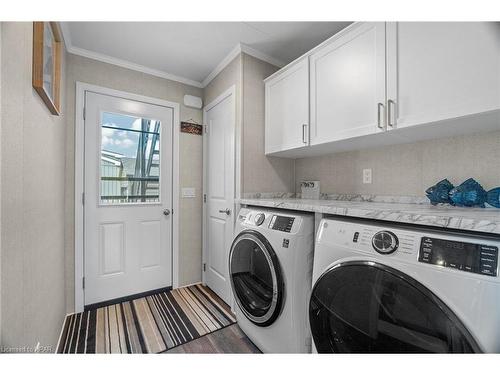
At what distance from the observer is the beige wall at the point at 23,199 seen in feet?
2.23

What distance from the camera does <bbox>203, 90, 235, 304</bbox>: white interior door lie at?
2081mm

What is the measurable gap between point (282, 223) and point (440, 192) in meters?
0.90

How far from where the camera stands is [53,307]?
4.47ft

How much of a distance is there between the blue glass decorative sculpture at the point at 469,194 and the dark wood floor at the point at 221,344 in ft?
4.99

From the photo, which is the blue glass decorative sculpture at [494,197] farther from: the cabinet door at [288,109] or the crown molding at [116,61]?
the crown molding at [116,61]

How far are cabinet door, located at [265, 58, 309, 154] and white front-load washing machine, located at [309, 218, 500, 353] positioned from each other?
2.97 feet

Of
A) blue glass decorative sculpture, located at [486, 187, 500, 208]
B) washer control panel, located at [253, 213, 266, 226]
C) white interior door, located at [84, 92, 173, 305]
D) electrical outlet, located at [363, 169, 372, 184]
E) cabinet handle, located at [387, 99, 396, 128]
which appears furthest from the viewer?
white interior door, located at [84, 92, 173, 305]

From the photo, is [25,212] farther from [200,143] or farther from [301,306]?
[200,143]

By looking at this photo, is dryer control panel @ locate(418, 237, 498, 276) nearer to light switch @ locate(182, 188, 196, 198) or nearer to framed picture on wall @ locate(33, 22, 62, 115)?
framed picture on wall @ locate(33, 22, 62, 115)

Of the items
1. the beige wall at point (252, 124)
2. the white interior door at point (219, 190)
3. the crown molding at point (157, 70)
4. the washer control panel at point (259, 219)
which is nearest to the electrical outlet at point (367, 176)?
the beige wall at point (252, 124)

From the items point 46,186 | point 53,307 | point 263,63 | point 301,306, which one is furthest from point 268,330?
point 263,63

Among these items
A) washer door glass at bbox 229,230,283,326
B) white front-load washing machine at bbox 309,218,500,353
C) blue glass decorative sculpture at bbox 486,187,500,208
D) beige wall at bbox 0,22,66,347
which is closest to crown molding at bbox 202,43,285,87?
beige wall at bbox 0,22,66,347
